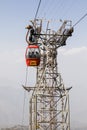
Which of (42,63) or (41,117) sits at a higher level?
(42,63)

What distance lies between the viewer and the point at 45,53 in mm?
33062

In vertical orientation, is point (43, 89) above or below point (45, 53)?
below

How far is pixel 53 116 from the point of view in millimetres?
32750

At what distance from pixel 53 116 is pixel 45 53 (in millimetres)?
5368

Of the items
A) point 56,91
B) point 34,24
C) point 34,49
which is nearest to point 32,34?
point 34,49

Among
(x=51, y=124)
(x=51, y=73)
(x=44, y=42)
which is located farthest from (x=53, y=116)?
(x=44, y=42)

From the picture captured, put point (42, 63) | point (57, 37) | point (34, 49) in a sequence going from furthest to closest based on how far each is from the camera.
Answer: point (42, 63)
point (57, 37)
point (34, 49)

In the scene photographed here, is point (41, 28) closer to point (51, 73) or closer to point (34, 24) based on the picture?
point (34, 24)

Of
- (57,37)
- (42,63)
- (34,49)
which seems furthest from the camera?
(42,63)

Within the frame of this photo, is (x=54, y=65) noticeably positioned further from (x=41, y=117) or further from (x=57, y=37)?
(x=41, y=117)

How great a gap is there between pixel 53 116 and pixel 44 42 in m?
6.28

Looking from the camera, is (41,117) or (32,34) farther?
(41,117)

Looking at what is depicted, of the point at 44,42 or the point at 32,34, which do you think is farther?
the point at 44,42

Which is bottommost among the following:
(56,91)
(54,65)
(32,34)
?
(56,91)
